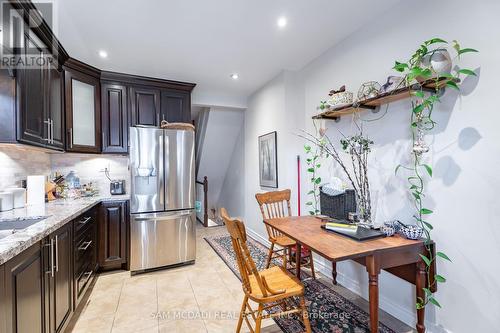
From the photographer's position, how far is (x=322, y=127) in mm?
2863

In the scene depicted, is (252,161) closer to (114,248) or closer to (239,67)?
(239,67)

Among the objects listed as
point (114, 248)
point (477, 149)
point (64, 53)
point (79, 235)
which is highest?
point (64, 53)

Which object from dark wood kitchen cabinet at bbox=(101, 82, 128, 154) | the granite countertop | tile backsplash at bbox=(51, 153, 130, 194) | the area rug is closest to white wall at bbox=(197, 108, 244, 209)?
dark wood kitchen cabinet at bbox=(101, 82, 128, 154)

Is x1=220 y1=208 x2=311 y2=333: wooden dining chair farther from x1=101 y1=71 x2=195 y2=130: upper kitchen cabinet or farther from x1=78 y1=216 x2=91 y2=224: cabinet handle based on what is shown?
x1=101 y1=71 x2=195 y2=130: upper kitchen cabinet

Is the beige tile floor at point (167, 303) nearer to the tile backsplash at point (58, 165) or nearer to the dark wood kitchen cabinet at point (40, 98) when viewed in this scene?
the tile backsplash at point (58, 165)

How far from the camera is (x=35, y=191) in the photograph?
226 centimetres

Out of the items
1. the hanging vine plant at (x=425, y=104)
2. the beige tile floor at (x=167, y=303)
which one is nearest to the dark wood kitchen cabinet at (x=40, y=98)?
the beige tile floor at (x=167, y=303)

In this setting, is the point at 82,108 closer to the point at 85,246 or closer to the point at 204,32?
the point at 85,246

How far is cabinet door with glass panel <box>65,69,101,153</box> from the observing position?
276 centimetres

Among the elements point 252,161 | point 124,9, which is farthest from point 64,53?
point 252,161

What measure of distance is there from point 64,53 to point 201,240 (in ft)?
10.7

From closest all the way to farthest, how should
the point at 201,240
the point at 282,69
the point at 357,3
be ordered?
the point at 357,3
the point at 282,69
the point at 201,240

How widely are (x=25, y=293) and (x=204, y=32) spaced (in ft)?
7.81

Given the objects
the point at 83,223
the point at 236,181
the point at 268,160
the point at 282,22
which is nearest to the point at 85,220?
the point at 83,223
